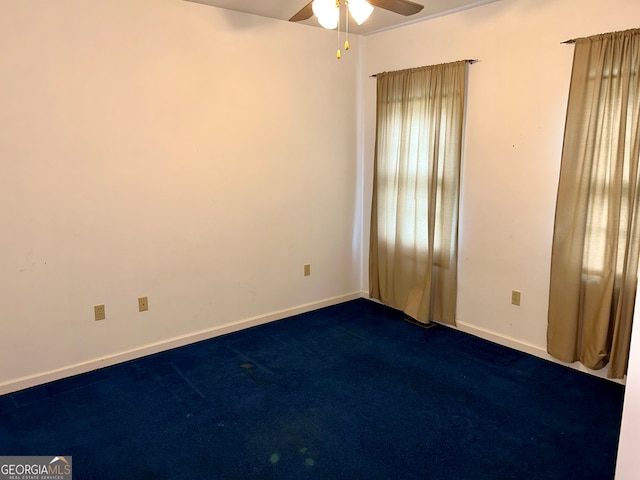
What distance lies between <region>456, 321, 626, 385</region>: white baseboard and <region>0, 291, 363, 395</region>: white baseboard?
130 centimetres

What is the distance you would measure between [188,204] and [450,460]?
2438 millimetres

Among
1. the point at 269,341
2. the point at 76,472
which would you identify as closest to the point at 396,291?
the point at 269,341

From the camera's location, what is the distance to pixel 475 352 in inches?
135

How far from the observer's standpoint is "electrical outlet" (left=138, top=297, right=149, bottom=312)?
3330 millimetres

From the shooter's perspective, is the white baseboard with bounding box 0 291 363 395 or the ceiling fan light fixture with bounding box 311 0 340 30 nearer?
the ceiling fan light fixture with bounding box 311 0 340 30

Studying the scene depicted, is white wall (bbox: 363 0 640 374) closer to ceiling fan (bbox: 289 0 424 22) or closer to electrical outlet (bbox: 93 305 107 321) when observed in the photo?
ceiling fan (bbox: 289 0 424 22)

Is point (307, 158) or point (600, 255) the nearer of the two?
point (600, 255)

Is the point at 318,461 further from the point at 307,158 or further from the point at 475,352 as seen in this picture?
the point at 307,158

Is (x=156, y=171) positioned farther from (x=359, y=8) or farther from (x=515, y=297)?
(x=515, y=297)

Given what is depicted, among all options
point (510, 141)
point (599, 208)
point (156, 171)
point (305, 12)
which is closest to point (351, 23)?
point (305, 12)

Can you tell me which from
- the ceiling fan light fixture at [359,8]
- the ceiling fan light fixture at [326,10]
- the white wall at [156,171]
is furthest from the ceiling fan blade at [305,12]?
the white wall at [156,171]

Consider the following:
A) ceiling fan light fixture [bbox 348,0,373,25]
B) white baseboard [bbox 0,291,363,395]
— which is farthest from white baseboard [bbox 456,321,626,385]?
ceiling fan light fixture [bbox 348,0,373,25]

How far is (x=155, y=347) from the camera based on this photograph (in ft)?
11.2

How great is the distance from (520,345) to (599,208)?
1174 mm
